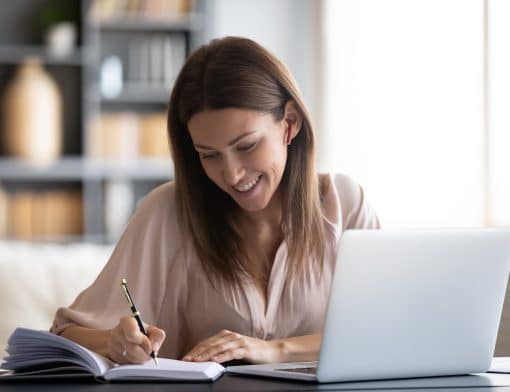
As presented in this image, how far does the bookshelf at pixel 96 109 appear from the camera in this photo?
16.6 feet

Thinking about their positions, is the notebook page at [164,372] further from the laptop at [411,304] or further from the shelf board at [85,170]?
the shelf board at [85,170]

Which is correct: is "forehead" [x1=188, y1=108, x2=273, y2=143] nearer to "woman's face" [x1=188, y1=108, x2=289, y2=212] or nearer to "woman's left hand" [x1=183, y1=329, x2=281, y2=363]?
"woman's face" [x1=188, y1=108, x2=289, y2=212]

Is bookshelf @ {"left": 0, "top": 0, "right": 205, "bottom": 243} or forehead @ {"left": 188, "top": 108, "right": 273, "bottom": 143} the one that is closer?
forehead @ {"left": 188, "top": 108, "right": 273, "bottom": 143}

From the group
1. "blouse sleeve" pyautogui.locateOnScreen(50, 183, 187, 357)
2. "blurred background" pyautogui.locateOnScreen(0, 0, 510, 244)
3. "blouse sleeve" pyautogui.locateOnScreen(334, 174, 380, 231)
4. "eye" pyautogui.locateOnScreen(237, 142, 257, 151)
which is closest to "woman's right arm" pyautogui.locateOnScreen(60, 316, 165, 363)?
"blouse sleeve" pyautogui.locateOnScreen(50, 183, 187, 357)

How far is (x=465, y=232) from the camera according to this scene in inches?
55.4

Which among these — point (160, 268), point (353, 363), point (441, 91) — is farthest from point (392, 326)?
point (441, 91)

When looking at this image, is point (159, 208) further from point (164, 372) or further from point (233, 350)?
point (164, 372)

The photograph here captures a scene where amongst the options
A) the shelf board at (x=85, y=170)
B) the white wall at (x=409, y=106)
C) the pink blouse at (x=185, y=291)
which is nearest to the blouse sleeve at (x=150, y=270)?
the pink blouse at (x=185, y=291)

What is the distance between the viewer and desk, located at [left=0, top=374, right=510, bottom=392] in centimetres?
138

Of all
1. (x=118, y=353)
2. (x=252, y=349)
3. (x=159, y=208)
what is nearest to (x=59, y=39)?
(x=159, y=208)

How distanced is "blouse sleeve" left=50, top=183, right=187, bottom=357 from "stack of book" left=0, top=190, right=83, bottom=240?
316cm

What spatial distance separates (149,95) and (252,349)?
142 inches

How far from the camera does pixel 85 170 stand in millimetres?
5066

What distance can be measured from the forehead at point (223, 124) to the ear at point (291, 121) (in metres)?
0.10
